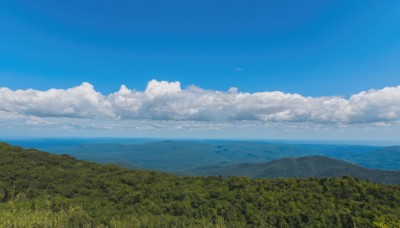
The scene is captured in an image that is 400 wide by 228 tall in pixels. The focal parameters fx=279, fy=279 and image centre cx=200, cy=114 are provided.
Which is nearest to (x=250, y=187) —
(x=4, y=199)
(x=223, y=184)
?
(x=223, y=184)

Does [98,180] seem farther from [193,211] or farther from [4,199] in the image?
[193,211]

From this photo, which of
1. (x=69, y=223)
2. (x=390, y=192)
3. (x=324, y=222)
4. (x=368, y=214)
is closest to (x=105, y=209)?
(x=69, y=223)

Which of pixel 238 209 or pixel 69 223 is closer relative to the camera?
pixel 69 223

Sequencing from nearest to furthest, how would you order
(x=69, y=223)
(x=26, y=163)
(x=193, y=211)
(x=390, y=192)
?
A: (x=69, y=223) → (x=193, y=211) → (x=390, y=192) → (x=26, y=163)

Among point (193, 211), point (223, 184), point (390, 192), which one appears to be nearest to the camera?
point (193, 211)

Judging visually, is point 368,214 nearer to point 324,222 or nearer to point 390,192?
point 324,222

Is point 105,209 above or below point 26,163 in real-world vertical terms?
below
